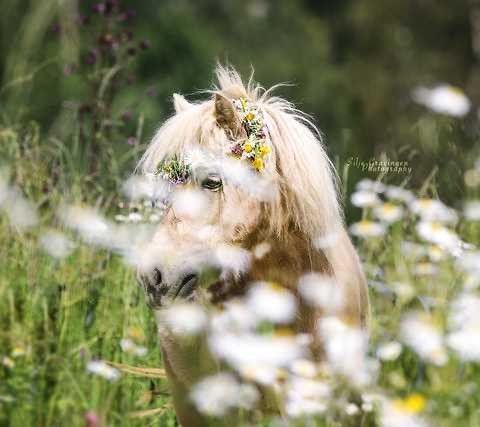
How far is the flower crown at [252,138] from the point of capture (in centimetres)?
303

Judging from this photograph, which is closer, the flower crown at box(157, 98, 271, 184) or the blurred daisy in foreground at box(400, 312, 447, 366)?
the blurred daisy in foreground at box(400, 312, 447, 366)

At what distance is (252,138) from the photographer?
10.0ft

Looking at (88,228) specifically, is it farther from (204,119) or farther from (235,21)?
(235,21)

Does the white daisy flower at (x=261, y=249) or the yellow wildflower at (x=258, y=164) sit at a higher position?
the yellow wildflower at (x=258, y=164)

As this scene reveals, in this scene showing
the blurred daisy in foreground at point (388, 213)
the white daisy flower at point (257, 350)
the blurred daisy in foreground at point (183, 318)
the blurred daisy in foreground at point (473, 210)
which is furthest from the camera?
the blurred daisy in foreground at point (388, 213)

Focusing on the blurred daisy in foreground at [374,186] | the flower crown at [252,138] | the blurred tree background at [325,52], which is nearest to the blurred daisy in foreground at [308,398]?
the flower crown at [252,138]

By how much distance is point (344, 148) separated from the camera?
4250mm

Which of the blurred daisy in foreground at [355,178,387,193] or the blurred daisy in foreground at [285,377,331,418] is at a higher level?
the blurred daisy in foreground at [355,178,387,193]

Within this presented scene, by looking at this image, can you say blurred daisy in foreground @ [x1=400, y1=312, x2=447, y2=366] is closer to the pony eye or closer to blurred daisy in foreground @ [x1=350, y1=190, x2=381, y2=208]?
the pony eye

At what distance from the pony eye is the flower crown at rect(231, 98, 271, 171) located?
0.43ft

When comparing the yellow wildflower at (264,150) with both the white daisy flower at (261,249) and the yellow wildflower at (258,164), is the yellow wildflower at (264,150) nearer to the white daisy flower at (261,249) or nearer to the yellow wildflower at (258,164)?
the yellow wildflower at (258,164)

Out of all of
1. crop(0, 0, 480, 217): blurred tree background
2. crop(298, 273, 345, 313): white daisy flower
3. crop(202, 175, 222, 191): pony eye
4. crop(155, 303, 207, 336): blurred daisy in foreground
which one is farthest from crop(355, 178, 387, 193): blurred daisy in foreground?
crop(0, 0, 480, 217): blurred tree background

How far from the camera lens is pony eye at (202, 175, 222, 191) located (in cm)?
294

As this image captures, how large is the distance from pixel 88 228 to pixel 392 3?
21.2m
